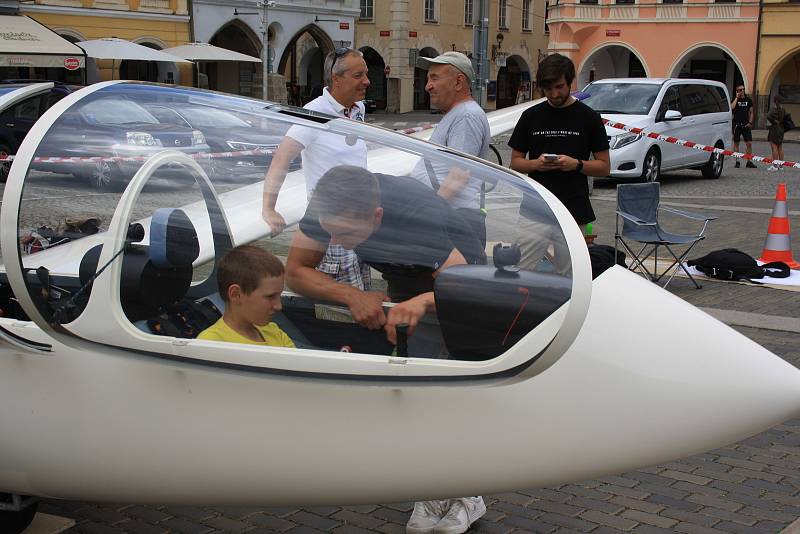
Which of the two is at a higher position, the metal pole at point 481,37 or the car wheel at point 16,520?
the metal pole at point 481,37

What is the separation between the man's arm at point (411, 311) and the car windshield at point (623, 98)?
1510 cm

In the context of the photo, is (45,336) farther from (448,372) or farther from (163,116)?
(448,372)

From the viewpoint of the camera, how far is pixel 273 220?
3.19 metres

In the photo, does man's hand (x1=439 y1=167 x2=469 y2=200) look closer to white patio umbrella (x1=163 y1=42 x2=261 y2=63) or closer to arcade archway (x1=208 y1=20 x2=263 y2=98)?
white patio umbrella (x1=163 y1=42 x2=261 y2=63)

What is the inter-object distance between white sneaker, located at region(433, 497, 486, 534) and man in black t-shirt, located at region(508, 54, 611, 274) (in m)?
2.29

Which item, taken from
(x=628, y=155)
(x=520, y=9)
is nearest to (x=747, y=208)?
(x=628, y=155)

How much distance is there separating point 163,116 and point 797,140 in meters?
33.0

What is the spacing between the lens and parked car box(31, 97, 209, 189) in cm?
319

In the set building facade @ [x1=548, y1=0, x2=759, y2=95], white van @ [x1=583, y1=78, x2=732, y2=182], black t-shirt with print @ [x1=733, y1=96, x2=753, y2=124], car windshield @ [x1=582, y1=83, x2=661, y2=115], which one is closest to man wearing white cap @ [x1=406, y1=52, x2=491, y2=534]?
white van @ [x1=583, y1=78, x2=732, y2=182]

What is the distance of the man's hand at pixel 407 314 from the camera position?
297 cm

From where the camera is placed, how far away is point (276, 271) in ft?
10.2

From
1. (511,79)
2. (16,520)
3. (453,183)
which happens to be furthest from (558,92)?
(511,79)

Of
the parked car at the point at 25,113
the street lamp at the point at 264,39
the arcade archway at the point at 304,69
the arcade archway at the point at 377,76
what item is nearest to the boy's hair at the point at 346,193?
the parked car at the point at 25,113

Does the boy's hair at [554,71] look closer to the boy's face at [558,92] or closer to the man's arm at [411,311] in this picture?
the boy's face at [558,92]
